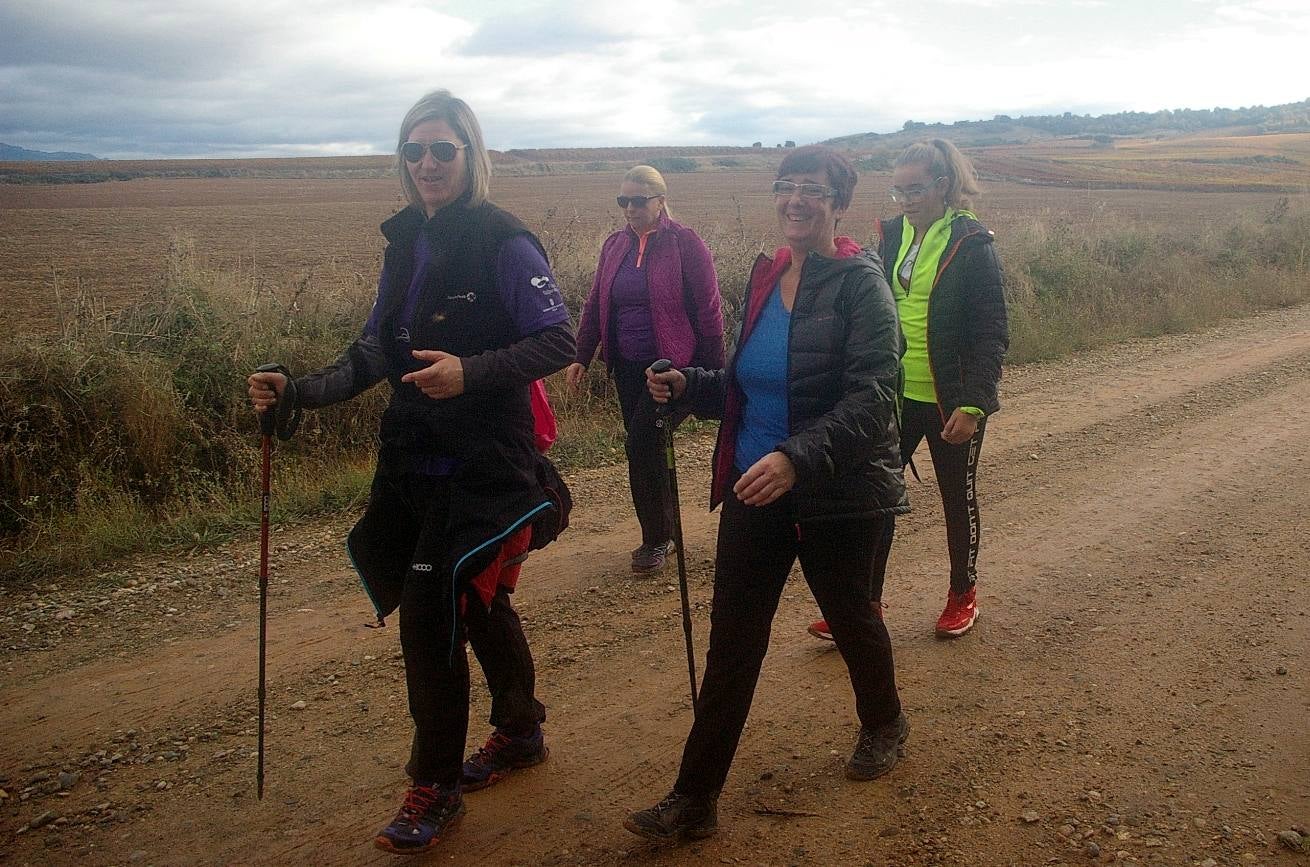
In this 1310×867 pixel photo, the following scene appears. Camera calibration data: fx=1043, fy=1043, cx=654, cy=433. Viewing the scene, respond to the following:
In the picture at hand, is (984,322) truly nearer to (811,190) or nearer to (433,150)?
(811,190)

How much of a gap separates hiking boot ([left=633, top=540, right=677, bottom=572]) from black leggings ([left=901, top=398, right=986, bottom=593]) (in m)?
1.42

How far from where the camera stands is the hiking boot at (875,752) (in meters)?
3.36

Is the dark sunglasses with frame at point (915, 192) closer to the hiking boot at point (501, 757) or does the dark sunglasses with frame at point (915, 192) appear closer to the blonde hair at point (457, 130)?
the blonde hair at point (457, 130)

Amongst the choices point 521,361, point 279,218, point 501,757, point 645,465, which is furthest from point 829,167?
point 279,218

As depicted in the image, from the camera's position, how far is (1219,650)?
426 centimetres

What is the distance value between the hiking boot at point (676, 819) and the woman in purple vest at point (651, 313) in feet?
7.31

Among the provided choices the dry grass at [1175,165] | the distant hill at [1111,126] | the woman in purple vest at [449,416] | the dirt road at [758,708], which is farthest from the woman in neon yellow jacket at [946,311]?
the distant hill at [1111,126]

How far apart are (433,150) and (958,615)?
9.66 ft

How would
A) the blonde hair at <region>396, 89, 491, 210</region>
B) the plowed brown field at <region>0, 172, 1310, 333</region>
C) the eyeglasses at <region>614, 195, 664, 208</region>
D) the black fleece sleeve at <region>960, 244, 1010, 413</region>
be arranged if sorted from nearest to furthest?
the blonde hair at <region>396, 89, 491, 210</region>
the black fleece sleeve at <region>960, 244, 1010, 413</region>
the eyeglasses at <region>614, 195, 664, 208</region>
the plowed brown field at <region>0, 172, 1310, 333</region>

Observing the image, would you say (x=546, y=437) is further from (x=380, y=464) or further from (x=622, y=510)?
(x=622, y=510)

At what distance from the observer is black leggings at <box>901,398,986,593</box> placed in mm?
4316

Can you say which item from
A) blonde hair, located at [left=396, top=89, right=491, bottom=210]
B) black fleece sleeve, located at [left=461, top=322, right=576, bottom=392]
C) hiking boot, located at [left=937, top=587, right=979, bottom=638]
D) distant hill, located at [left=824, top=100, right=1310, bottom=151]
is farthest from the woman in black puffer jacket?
distant hill, located at [left=824, top=100, right=1310, bottom=151]

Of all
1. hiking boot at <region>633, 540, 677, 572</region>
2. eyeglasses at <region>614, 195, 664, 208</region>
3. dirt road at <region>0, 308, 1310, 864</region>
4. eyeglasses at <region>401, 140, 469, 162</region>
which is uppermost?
eyeglasses at <region>401, 140, 469, 162</region>

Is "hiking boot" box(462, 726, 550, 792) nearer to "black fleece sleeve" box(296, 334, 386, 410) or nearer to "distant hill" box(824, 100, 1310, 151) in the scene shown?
"black fleece sleeve" box(296, 334, 386, 410)
